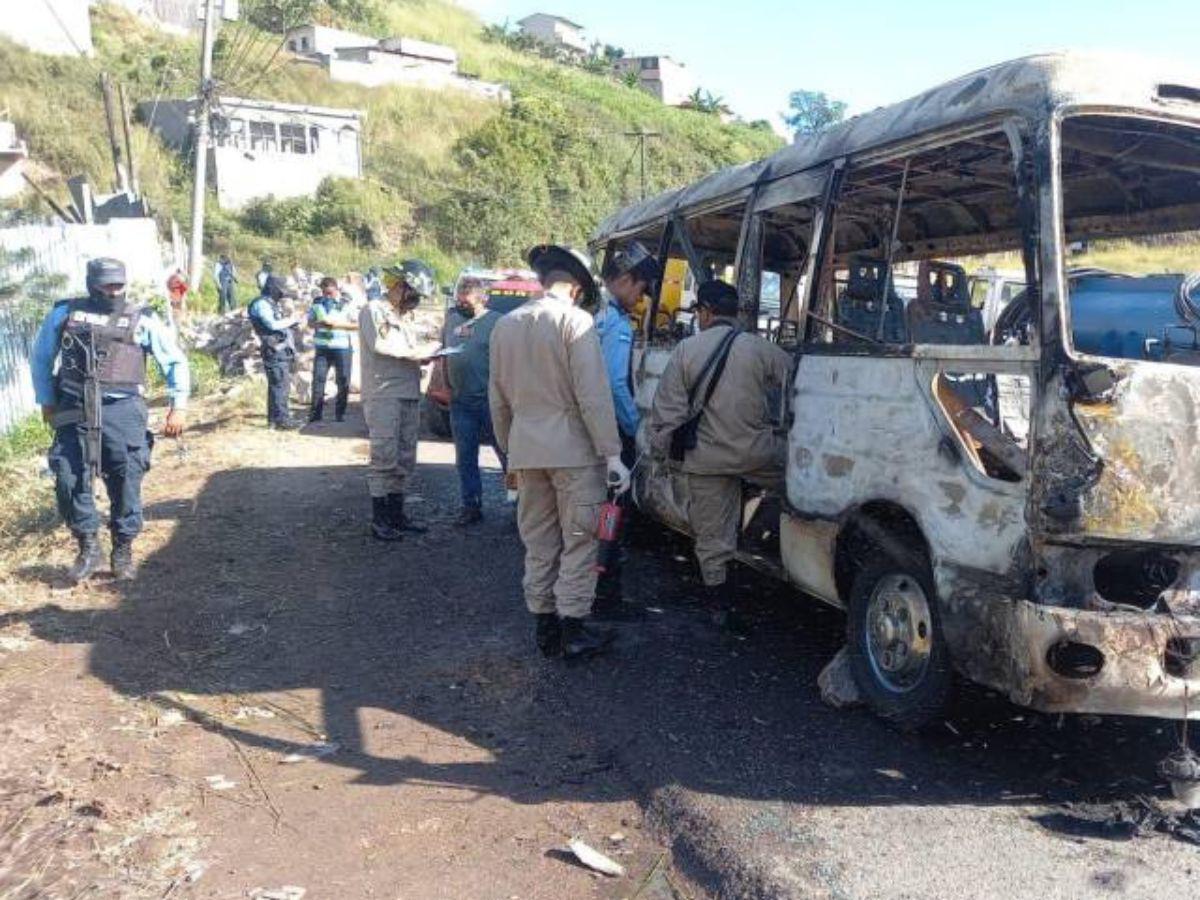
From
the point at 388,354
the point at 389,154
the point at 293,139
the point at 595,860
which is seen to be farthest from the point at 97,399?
the point at 389,154

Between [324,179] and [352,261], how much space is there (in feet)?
22.4

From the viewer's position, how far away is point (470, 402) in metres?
7.21

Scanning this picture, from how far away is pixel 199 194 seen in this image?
19.8 m

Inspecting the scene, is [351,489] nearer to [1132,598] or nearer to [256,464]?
[256,464]

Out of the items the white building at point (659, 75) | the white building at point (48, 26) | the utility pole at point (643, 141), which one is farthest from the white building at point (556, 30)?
the white building at point (48, 26)

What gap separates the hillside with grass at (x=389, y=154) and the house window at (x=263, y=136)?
1899 millimetres

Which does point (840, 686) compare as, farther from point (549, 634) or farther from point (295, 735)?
point (295, 735)

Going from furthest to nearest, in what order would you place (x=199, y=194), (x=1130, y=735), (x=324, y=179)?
(x=324, y=179)
(x=199, y=194)
(x=1130, y=735)

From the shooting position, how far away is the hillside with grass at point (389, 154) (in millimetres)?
36750

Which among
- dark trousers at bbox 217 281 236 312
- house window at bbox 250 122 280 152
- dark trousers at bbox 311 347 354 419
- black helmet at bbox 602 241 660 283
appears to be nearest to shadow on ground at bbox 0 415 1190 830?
black helmet at bbox 602 241 660 283

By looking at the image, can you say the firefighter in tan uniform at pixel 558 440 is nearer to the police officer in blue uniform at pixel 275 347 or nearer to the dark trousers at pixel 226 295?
the police officer in blue uniform at pixel 275 347

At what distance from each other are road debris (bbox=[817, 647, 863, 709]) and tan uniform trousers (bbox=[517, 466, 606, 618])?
1101mm

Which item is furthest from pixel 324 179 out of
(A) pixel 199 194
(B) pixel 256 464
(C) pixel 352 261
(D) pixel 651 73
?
(D) pixel 651 73

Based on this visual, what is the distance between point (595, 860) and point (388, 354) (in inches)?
168
